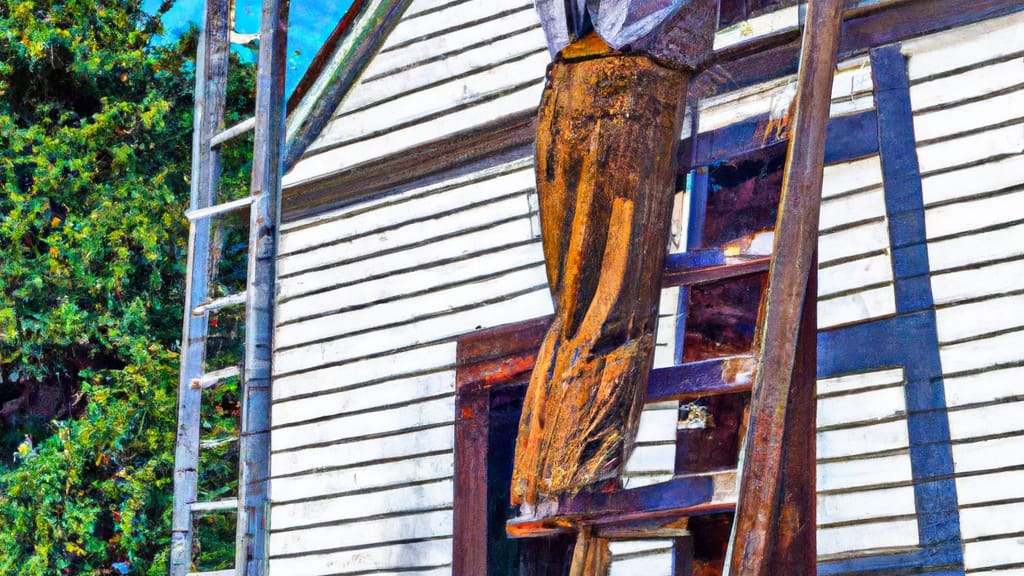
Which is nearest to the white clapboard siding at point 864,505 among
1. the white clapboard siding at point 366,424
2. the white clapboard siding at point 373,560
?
the white clapboard siding at point 373,560

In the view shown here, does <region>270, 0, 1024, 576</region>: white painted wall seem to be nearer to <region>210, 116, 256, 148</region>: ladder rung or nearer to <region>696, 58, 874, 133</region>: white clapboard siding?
<region>696, 58, 874, 133</region>: white clapboard siding

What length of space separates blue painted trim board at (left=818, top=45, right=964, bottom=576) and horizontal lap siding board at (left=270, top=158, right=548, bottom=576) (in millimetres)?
1410

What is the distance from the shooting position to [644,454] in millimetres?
4535

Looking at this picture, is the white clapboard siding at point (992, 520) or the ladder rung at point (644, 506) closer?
the ladder rung at point (644, 506)

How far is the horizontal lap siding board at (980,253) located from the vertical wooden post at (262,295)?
224 cm

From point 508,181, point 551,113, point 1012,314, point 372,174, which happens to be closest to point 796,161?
point 551,113

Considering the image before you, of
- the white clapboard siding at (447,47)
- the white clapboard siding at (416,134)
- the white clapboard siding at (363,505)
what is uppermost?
the white clapboard siding at (447,47)

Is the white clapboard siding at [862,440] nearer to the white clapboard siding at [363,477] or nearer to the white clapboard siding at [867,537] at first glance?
the white clapboard siding at [867,537]

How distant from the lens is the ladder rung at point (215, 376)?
17.2ft

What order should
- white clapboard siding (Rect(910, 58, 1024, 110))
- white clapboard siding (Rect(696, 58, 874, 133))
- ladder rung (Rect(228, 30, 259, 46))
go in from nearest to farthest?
white clapboard siding (Rect(910, 58, 1024, 110)), white clapboard siding (Rect(696, 58, 874, 133)), ladder rung (Rect(228, 30, 259, 46))

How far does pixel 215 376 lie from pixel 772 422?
291cm

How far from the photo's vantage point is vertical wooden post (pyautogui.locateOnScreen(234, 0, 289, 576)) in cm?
480

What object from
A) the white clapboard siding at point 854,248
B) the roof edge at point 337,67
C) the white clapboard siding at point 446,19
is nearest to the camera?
the white clapboard siding at point 854,248

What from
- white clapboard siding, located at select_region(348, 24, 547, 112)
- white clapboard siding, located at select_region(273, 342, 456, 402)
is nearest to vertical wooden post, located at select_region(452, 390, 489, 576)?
white clapboard siding, located at select_region(273, 342, 456, 402)
